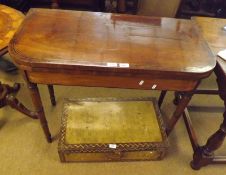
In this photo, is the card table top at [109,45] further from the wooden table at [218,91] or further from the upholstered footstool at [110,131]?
the upholstered footstool at [110,131]

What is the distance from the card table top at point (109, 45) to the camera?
3.07ft

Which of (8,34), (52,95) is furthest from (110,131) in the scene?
(8,34)

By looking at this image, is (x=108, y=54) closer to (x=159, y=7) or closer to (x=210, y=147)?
(x=210, y=147)

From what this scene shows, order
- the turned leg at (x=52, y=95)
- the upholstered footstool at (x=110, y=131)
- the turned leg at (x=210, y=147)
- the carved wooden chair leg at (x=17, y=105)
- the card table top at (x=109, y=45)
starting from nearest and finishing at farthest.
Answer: the card table top at (x=109, y=45)
the turned leg at (x=210, y=147)
the upholstered footstool at (x=110, y=131)
the carved wooden chair leg at (x=17, y=105)
the turned leg at (x=52, y=95)

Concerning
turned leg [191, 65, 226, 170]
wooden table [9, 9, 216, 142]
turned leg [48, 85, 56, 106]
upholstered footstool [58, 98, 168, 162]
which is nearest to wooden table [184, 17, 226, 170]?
turned leg [191, 65, 226, 170]

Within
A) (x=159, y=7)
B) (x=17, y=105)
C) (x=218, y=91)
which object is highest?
(x=159, y=7)

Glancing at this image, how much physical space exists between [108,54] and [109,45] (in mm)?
71

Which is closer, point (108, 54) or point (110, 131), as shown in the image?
point (108, 54)

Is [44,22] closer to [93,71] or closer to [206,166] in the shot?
[93,71]

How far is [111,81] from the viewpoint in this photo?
999 millimetres

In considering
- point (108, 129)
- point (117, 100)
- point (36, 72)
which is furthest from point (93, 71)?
point (117, 100)

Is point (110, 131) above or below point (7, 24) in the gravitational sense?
below

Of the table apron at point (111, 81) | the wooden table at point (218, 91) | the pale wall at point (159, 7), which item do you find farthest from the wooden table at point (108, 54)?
the pale wall at point (159, 7)

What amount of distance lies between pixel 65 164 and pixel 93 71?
71 cm
